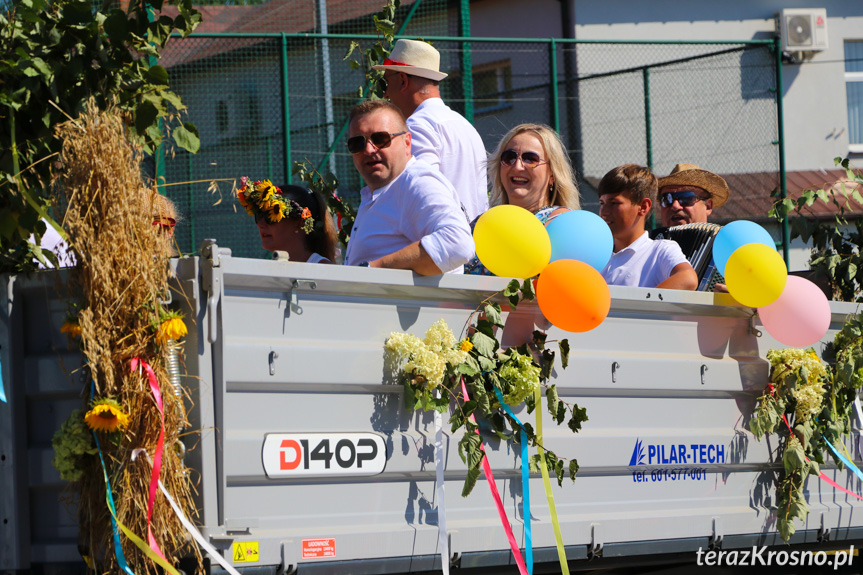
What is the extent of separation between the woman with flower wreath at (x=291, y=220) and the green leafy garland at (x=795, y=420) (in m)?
2.03

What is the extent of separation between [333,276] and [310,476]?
630 millimetres

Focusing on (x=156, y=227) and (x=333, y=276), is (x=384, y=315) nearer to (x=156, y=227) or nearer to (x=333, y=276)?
(x=333, y=276)

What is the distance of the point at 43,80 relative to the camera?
11.7 feet

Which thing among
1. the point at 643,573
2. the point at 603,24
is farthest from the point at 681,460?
the point at 603,24

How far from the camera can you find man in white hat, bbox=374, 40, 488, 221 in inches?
195

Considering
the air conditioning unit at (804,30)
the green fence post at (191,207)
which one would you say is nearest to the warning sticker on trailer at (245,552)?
the green fence post at (191,207)

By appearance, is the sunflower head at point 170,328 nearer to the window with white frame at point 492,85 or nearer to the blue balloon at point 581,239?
the blue balloon at point 581,239

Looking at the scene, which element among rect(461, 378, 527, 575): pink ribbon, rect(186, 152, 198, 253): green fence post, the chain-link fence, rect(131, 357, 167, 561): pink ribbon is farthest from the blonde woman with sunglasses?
rect(186, 152, 198, 253): green fence post

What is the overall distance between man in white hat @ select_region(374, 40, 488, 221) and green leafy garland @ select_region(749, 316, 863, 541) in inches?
61.2

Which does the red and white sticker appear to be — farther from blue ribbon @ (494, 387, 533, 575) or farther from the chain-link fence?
the chain-link fence

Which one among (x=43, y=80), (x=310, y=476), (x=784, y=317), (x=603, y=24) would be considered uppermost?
(x=603, y=24)

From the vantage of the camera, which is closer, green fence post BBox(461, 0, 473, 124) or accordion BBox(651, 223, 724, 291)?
accordion BBox(651, 223, 724, 291)

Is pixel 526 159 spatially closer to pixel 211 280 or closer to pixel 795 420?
pixel 795 420

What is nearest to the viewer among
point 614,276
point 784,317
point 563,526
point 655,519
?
point 563,526
